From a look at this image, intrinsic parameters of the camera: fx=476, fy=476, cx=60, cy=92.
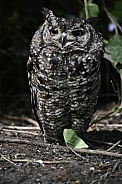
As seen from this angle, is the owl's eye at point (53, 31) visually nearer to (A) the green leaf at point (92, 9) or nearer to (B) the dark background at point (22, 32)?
(A) the green leaf at point (92, 9)

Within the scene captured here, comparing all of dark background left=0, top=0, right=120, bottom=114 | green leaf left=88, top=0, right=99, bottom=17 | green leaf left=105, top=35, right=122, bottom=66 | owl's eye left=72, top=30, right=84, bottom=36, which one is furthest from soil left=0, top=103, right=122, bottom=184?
dark background left=0, top=0, right=120, bottom=114

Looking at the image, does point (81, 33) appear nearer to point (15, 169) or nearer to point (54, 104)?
point (54, 104)

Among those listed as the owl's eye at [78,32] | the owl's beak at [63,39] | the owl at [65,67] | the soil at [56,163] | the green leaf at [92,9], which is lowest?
the soil at [56,163]

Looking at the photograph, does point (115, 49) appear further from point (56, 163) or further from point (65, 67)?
point (56, 163)

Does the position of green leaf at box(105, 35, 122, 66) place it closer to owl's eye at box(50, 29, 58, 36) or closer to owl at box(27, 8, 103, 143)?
owl at box(27, 8, 103, 143)

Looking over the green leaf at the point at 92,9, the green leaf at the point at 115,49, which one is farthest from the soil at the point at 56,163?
the green leaf at the point at 92,9

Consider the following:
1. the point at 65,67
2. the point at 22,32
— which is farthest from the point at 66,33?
the point at 22,32

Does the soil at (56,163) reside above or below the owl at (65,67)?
below
